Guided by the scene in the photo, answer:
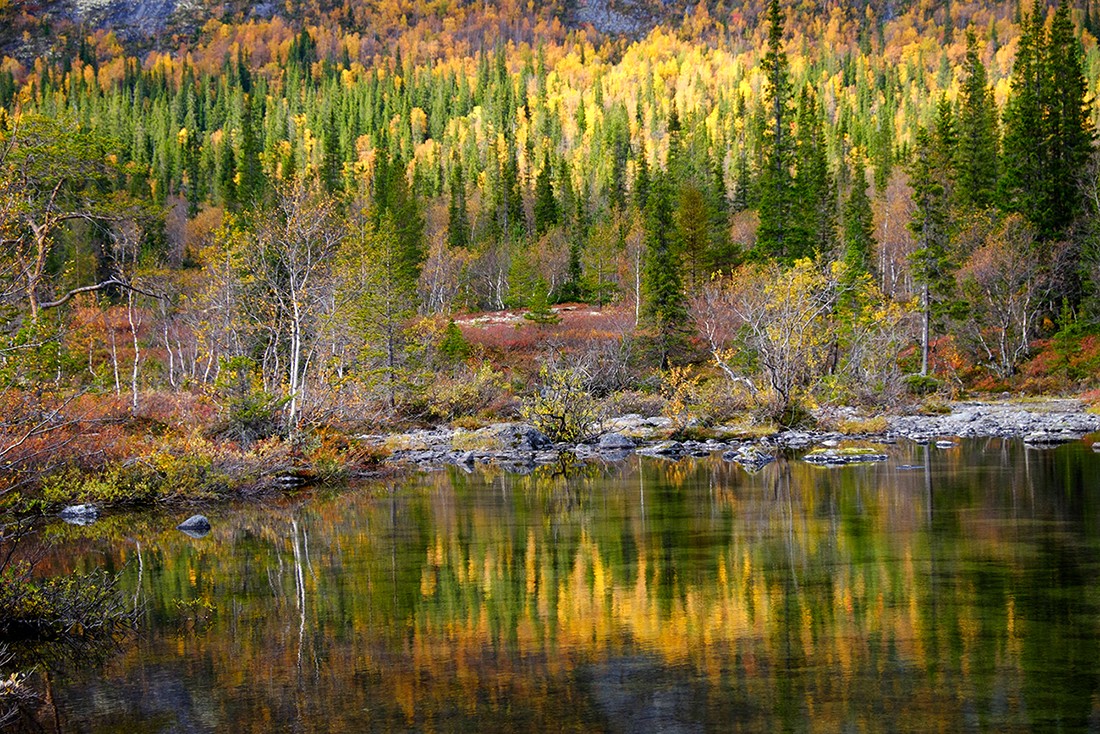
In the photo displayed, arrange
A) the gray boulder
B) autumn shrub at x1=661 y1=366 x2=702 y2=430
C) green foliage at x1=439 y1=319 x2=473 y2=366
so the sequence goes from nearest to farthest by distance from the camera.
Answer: the gray boulder < autumn shrub at x1=661 y1=366 x2=702 y2=430 < green foliage at x1=439 y1=319 x2=473 y2=366

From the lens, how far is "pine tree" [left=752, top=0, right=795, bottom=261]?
61188 mm

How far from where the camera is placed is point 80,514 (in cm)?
1922

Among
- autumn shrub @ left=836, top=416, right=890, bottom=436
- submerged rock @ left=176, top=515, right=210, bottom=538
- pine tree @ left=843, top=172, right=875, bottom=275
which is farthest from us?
pine tree @ left=843, top=172, right=875, bottom=275

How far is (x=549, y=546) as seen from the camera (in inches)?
558

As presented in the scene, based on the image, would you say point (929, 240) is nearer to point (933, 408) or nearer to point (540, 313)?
point (933, 408)

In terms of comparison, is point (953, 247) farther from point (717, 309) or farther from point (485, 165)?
point (485, 165)

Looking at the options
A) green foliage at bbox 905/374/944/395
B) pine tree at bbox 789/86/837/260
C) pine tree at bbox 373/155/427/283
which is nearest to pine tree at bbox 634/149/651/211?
pine tree at bbox 789/86/837/260

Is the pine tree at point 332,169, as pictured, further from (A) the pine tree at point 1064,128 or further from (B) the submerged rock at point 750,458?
(B) the submerged rock at point 750,458

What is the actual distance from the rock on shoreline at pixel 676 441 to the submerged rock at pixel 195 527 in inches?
384

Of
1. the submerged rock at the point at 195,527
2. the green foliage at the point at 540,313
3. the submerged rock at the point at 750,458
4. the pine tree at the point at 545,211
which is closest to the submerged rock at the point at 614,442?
the submerged rock at the point at 750,458

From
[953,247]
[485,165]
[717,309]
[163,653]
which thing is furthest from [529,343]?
[485,165]

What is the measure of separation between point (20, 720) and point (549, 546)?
25.5ft

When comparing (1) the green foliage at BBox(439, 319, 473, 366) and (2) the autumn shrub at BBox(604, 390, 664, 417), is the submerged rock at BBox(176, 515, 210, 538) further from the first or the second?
(1) the green foliage at BBox(439, 319, 473, 366)

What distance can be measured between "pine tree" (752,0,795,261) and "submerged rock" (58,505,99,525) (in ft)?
150
